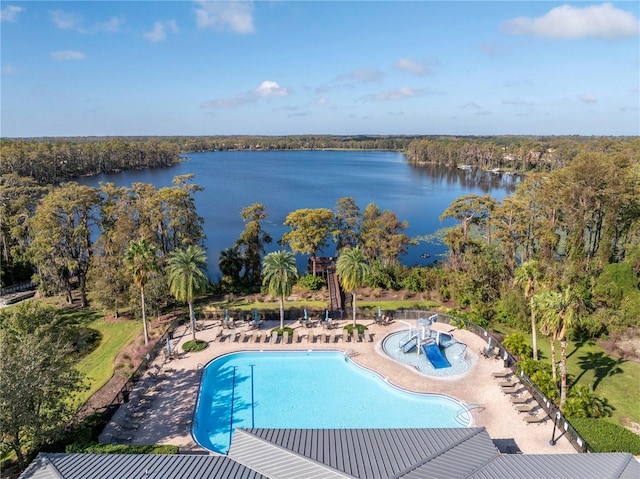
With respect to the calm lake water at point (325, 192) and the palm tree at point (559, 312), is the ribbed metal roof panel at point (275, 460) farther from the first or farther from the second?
the calm lake water at point (325, 192)

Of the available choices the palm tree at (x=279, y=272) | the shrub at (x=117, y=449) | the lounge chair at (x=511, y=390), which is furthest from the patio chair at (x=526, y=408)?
the shrub at (x=117, y=449)

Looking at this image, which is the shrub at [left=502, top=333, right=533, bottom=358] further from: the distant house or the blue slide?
the distant house

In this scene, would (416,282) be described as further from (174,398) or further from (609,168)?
(174,398)

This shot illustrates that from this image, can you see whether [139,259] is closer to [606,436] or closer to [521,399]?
[521,399]

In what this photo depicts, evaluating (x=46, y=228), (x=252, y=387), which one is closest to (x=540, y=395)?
(x=252, y=387)

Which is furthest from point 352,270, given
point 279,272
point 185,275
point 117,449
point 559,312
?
point 117,449

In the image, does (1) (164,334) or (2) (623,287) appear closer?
(1) (164,334)
